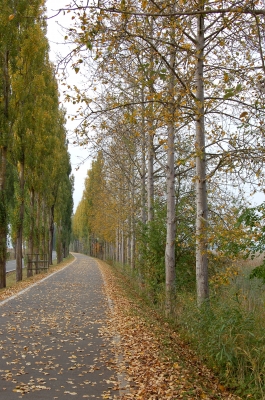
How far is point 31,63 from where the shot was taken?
21.2 m

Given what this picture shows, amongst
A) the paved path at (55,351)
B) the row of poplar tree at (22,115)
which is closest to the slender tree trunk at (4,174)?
the row of poplar tree at (22,115)

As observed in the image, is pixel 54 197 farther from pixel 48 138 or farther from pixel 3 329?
pixel 3 329

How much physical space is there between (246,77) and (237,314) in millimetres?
4059

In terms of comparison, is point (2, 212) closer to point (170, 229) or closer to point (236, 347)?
point (170, 229)

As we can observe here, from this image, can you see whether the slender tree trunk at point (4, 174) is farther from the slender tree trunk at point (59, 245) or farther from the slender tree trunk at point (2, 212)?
the slender tree trunk at point (59, 245)

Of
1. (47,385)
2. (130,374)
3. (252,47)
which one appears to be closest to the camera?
(47,385)

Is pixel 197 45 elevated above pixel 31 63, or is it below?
below

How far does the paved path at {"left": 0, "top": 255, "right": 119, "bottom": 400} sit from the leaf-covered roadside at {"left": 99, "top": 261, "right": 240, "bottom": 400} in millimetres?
313

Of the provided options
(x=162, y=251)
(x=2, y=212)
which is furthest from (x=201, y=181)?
(x=2, y=212)

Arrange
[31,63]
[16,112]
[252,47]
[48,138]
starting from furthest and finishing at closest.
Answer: [48,138]
[31,63]
[16,112]
[252,47]

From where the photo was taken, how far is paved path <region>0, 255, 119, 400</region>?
573cm

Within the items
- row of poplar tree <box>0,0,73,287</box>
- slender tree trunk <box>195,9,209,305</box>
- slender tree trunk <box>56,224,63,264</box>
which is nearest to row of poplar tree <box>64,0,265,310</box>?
slender tree trunk <box>195,9,209,305</box>

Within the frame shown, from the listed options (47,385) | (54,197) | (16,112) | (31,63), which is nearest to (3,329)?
(47,385)

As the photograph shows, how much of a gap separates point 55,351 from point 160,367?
6.50ft
